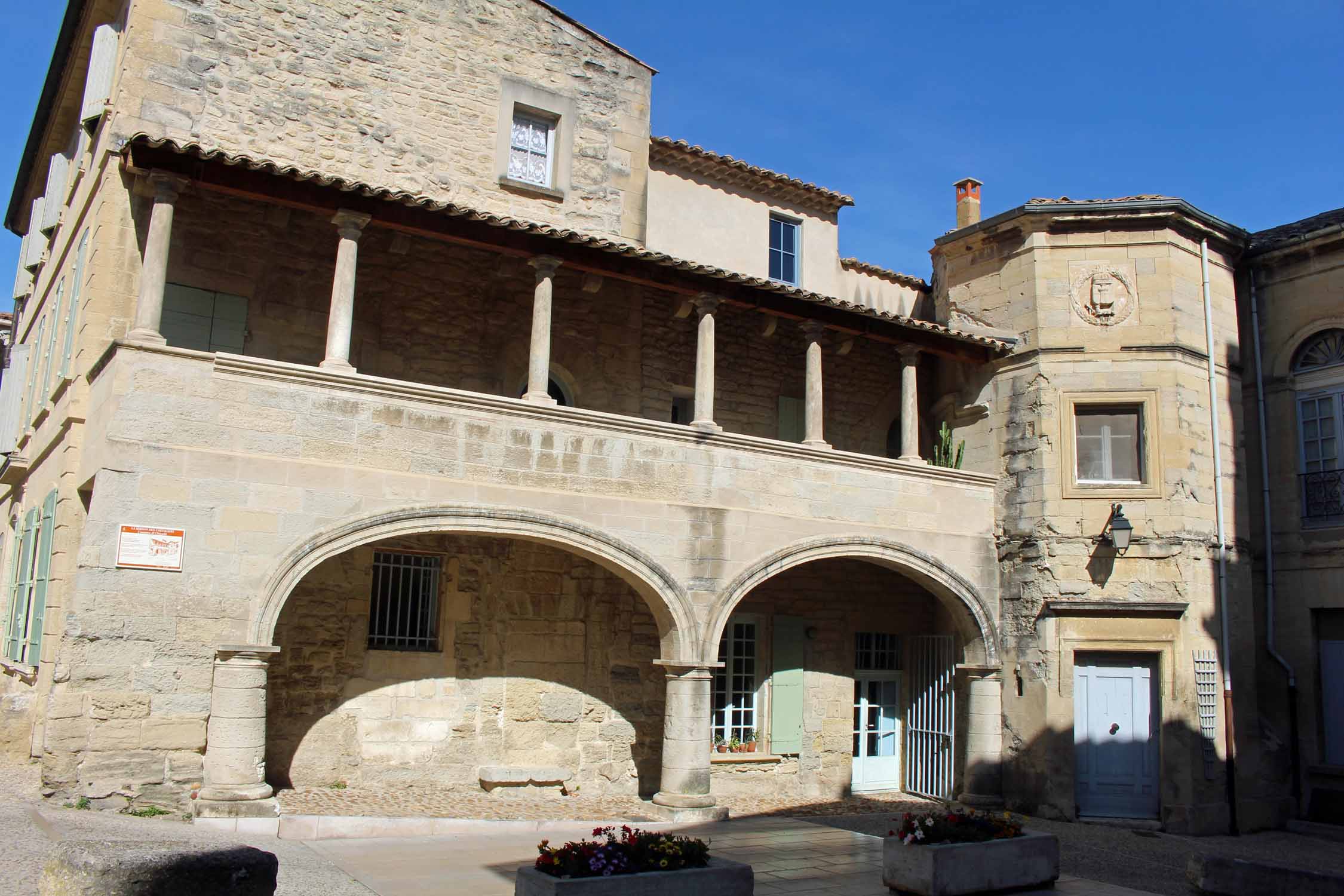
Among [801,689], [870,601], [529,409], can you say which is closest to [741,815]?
[801,689]

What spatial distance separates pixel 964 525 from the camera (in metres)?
13.8

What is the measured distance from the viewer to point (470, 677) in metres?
12.1

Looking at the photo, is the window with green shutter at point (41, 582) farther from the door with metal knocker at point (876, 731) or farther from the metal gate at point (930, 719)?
the metal gate at point (930, 719)

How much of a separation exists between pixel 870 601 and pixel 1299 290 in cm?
680

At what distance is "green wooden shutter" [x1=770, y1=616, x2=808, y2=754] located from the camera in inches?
554

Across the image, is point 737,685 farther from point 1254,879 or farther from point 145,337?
point 145,337

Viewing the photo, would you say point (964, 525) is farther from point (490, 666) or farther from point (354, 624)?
point (354, 624)

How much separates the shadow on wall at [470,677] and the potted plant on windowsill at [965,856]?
4.80 metres

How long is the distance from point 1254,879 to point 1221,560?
237 inches

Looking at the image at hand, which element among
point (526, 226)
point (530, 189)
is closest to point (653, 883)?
point (526, 226)

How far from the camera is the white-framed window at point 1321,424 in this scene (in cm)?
1372

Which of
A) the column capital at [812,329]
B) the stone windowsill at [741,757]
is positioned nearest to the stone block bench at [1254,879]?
the stone windowsill at [741,757]

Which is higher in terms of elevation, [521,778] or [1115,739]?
[1115,739]

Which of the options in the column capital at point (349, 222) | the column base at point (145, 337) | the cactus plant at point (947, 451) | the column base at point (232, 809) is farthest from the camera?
the cactus plant at point (947, 451)
